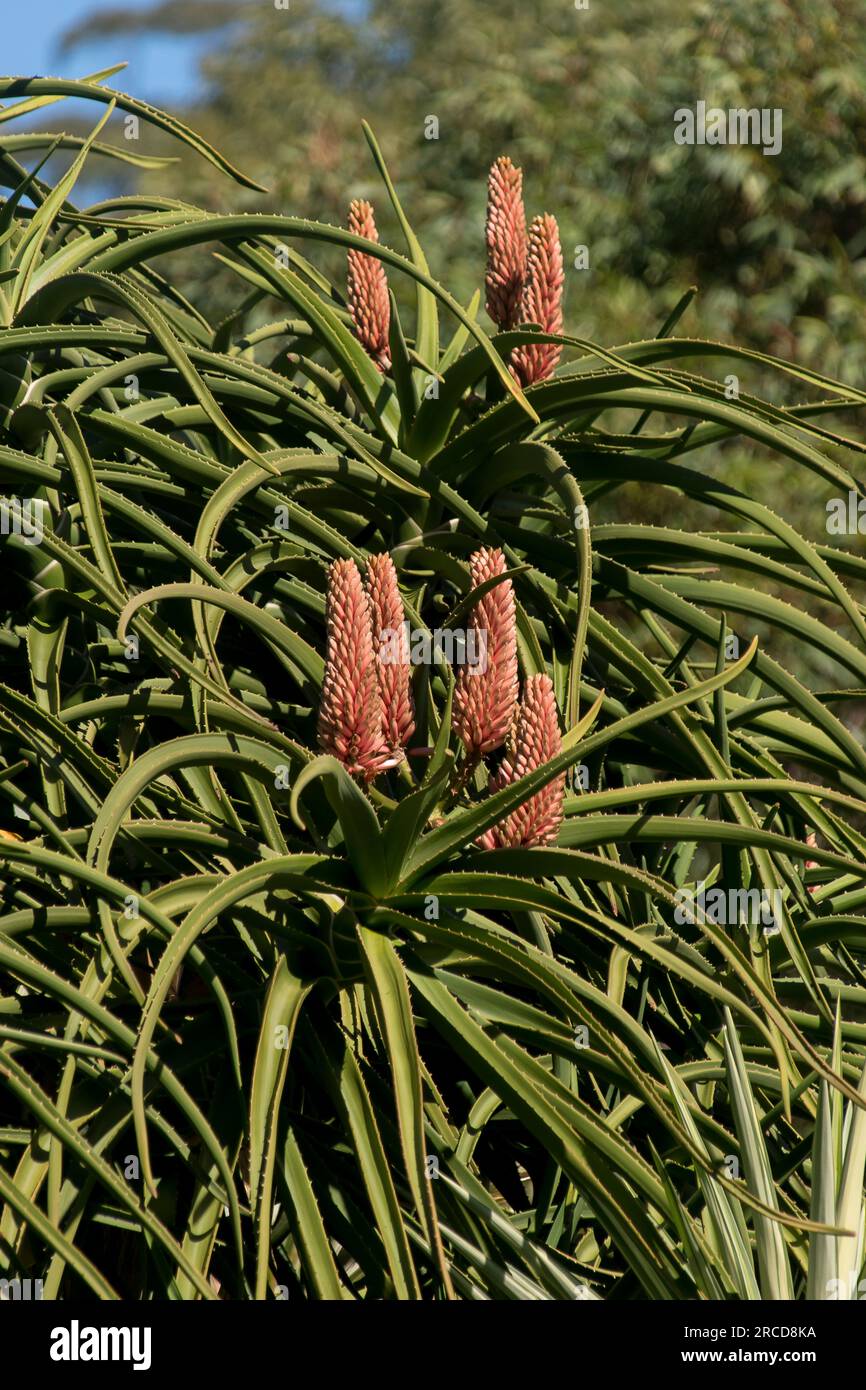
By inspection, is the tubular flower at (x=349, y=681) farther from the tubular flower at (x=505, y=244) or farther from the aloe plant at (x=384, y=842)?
the tubular flower at (x=505, y=244)

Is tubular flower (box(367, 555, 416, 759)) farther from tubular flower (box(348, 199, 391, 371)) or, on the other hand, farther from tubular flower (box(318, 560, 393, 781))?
tubular flower (box(348, 199, 391, 371))

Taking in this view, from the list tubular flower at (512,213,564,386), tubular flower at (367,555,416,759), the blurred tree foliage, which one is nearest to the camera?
tubular flower at (367,555,416,759)

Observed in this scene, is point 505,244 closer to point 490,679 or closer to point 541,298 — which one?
point 541,298

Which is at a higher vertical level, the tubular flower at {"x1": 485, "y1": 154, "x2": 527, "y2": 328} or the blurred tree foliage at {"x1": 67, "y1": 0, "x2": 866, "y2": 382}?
the blurred tree foliage at {"x1": 67, "y1": 0, "x2": 866, "y2": 382}

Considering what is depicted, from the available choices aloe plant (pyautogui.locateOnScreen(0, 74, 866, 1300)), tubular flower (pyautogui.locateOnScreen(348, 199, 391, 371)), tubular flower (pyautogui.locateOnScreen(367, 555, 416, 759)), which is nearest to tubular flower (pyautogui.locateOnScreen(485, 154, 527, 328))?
aloe plant (pyautogui.locateOnScreen(0, 74, 866, 1300))

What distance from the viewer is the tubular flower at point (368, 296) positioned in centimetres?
207

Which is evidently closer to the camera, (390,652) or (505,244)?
(390,652)

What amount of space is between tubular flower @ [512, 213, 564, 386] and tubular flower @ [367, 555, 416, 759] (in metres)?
0.54

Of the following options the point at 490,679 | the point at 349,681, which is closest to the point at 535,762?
the point at 490,679

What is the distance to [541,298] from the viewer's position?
2088mm

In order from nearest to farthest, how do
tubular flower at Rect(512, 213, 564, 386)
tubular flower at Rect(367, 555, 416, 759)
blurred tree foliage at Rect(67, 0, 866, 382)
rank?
tubular flower at Rect(367, 555, 416, 759) → tubular flower at Rect(512, 213, 564, 386) → blurred tree foliage at Rect(67, 0, 866, 382)

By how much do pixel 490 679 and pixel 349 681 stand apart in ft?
0.49

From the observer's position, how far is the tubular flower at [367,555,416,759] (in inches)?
62.1

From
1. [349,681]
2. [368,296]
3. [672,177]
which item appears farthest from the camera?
[672,177]
